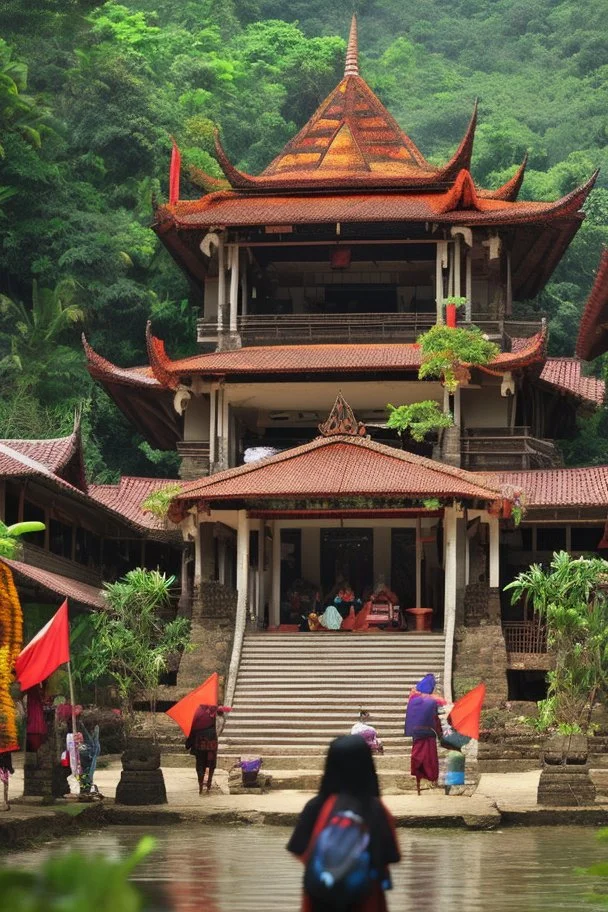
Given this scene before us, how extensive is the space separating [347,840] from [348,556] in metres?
27.8

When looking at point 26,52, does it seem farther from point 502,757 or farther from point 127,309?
point 502,757

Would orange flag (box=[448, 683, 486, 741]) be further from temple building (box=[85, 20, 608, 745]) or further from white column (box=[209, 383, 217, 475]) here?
white column (box=[209, 383, 217, 475])

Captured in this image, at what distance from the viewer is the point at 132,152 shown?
53.3 m

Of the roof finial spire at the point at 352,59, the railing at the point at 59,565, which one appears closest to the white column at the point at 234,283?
the railing at the point at 59,565

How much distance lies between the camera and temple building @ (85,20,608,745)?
92.2ft

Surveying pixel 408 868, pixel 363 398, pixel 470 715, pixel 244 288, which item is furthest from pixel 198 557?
pixel 408 868

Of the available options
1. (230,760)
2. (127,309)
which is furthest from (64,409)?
(230,760)

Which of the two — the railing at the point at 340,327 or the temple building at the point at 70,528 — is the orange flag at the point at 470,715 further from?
the railing at the point at 340,327

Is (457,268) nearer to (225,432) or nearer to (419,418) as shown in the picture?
(419,418)

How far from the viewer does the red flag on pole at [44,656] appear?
53.4 ft

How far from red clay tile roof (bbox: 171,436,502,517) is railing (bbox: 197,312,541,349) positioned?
6.00m

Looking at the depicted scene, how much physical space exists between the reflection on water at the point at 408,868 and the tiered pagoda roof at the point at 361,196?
63.9ft

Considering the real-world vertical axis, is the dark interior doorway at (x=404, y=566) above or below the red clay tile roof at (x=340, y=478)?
below

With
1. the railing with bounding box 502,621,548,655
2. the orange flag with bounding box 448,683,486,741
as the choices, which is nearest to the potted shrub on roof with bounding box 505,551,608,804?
the orange flag with bounding box 448,683,486,741
